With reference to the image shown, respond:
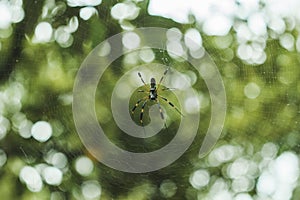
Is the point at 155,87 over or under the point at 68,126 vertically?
over

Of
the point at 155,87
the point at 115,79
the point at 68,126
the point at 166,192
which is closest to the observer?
the point at 155,87

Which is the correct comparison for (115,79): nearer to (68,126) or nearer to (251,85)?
(68,126)

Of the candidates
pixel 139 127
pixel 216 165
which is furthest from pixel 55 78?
pixel 216 165

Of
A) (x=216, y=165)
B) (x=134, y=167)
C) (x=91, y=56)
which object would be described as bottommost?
(x=216, y=165)

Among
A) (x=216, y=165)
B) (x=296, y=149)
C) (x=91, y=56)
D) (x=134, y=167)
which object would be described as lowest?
(x=216, y=165)

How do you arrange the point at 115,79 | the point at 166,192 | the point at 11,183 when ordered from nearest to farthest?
the point at 11,183
the point at 115,79
the point at 166,192

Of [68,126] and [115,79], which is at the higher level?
[115,79]

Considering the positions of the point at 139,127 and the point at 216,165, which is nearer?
the point at 139,127

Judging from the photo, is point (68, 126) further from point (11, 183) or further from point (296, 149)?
point (296, 149)

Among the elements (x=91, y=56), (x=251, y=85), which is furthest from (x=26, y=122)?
(x=251, y=85)
